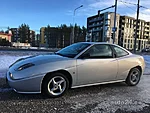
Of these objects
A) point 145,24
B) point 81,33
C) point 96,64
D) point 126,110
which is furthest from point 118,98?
point 145,24

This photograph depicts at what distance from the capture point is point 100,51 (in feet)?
16.5

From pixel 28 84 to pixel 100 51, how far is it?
2.24 meters

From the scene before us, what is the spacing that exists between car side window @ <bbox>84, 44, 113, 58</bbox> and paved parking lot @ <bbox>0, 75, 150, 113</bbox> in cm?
100

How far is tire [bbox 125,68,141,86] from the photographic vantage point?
5571 millimetres

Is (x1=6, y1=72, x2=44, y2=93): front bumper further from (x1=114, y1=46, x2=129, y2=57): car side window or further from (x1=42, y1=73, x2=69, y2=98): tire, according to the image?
(x1=114, y1=46, x2=129, y2=57): car side window

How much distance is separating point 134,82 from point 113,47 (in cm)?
143

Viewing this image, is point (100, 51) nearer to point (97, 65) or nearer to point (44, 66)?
point (97, 65)

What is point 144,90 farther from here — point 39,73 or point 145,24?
point 145,24

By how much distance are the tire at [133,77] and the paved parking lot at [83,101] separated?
49 cm

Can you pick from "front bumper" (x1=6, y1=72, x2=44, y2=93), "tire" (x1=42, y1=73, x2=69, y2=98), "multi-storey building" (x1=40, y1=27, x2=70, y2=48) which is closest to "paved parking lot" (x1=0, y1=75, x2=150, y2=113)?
"tire" (x1=42, y1=73, x2=69, y2=98)

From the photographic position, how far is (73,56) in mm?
4590

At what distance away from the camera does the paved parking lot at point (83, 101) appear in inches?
141

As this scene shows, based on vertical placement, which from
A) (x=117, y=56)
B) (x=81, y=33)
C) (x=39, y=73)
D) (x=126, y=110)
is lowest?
(x=126, y=110)

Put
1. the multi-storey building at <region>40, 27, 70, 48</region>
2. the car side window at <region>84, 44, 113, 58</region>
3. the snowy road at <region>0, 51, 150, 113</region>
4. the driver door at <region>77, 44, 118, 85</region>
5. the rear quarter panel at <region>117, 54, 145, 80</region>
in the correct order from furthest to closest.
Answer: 1. the multi-storey building at <region>40, 27, 70, 48</region>
2. the rear quarter panel at <region>117, 54, 145, 80</region>
3. the car side window at <region>84, 44, 113, 58</region>
4. the driver door at <region>77, 44, 118, 85</region>
5. the snowy road at <region>0, 51, 150, 113</region>
